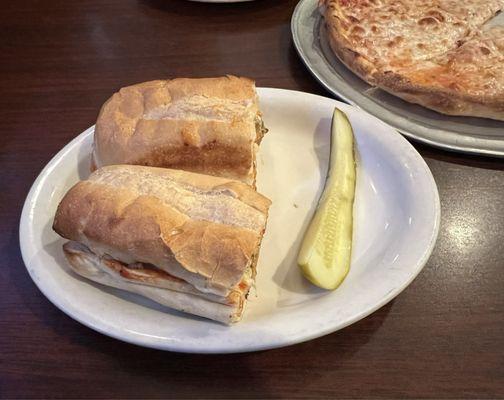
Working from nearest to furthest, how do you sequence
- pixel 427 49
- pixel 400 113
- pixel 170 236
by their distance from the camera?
pixel 170 236, pixel 400 113, pixel 427 49

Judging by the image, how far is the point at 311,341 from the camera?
3.47ft

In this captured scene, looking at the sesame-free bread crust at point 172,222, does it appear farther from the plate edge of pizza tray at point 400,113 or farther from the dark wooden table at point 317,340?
the plate edge of pizza tray at point 400,113

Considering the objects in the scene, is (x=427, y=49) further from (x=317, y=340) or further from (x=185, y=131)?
(x=317, y=340)

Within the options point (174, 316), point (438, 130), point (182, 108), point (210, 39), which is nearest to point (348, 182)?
point (438, 130)

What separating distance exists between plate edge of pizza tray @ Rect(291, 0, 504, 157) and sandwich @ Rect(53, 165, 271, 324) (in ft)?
2.12

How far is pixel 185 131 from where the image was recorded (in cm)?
126

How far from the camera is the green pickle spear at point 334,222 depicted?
1095mm

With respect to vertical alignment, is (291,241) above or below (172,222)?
below

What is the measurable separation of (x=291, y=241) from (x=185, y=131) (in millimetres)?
393

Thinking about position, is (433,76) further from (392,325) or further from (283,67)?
(392,325)

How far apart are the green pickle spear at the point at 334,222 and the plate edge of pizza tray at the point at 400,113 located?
194 millimetres

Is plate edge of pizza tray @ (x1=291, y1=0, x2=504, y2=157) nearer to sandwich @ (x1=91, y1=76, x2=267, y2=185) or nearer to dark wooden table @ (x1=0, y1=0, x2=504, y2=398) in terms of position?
dark wooden table @ (x1=0, y1=0, x2=504, y2=398)

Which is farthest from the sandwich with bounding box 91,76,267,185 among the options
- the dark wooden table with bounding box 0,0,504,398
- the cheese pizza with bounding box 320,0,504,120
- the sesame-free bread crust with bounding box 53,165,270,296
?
the cheese pizza with bounding box 320,0,504,120

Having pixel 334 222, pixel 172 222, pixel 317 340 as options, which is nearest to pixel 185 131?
pixel 172 222
